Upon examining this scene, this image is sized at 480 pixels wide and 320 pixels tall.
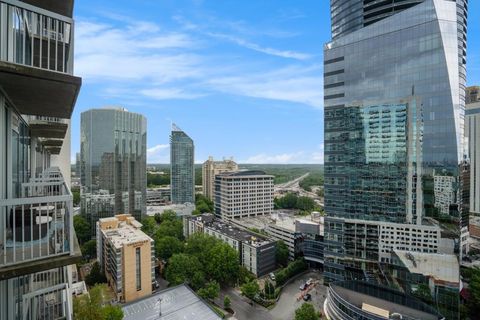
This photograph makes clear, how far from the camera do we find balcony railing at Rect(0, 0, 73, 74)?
2.24 m

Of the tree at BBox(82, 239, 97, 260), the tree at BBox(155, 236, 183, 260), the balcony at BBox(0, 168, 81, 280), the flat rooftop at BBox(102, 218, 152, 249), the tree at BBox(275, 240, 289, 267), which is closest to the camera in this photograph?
the balcony at BBox(0, 168, 81, 280)

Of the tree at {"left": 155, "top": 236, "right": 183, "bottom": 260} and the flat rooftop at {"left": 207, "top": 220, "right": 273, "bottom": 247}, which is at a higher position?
the flat rooftop at {"left": 207, "top": 220, "right": 273, "bottom": 247}

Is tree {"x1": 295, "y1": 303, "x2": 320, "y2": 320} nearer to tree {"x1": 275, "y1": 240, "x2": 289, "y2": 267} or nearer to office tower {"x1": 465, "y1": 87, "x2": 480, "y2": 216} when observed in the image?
tree {"x1": 275, "y1": 240, "x2": 289, "y2": 267}

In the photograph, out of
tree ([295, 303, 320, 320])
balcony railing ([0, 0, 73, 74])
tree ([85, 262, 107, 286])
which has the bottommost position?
tree ([85, 262, 107, 286])

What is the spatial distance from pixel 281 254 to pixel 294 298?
5.56m

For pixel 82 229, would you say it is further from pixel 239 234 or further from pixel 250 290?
pixel 250 290

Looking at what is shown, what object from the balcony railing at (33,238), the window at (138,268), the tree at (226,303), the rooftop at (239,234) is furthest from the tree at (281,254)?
the balcony railing at (33,238)

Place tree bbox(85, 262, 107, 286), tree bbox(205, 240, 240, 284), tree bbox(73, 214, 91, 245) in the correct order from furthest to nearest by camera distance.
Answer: tree bbox(73, 214, 91, 245), tree bbox(205, 240, 240, 284), tree bbox(85, 262, 107, 286)

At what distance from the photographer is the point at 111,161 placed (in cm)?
3169

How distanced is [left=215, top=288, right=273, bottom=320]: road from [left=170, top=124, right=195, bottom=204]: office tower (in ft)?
85.5

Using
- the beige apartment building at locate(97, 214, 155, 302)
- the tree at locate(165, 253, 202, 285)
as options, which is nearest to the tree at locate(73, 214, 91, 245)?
the beige apartment building at locate(97, 214, 155, 302)

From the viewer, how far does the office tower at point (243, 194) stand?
36062 mm

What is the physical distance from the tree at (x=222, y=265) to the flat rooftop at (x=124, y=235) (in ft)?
16.7

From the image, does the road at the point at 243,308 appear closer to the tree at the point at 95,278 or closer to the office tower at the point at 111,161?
the tree at the point at 95,278
